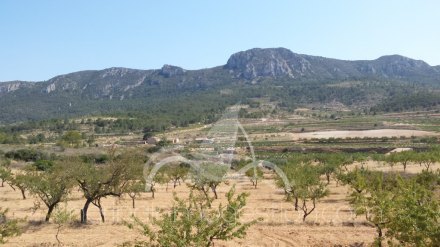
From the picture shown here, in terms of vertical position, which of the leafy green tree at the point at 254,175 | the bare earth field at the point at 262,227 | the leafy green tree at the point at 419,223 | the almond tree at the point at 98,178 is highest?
the leafy green tree at the point at 419,223

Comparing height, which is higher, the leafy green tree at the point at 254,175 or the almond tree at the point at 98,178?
the almond tree at the point at 98,178

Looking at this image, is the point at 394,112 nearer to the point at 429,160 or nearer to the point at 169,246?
the point at 429,160

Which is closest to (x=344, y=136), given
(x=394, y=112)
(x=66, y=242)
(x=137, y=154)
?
(x=394, y=112)

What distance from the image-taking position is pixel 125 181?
3094 cm

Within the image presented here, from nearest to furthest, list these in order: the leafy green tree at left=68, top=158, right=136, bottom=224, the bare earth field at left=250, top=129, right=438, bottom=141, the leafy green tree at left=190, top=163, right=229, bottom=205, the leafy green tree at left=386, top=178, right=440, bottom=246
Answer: the leafy green tree at left=386, top=178, right=440, bottom=246 < the leafy green tree at left=68, top=158, right=136, bottom=224 < the leafy green tree at left=190, top=163, right=229, bottom=205 < the bare earth field at left=250, top=129, right=438, bottom=141

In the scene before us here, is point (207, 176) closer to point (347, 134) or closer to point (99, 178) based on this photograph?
point (99, 178)

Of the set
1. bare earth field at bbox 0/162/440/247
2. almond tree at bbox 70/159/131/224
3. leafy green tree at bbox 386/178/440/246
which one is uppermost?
leafy green tree at bbox 386/178/440/246

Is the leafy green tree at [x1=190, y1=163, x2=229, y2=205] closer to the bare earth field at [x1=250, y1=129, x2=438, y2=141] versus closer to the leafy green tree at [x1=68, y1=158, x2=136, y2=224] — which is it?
the leafy green tree at [x1=68, y1=158, x2=136, y2=224]

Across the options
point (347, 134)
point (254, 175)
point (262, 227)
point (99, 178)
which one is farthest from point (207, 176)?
point (347, 134)

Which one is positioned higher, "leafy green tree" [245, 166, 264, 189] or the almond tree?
the almond tree

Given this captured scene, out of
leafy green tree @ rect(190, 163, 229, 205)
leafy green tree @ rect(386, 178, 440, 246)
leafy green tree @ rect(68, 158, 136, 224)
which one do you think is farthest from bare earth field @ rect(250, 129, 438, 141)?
leafy green tree @ rect(386, 178, 440, 246)

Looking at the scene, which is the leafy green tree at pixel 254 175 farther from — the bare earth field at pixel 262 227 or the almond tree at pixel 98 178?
the almond tree at pixel 98 178

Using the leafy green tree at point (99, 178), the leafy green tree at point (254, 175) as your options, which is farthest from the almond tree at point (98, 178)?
the leafy green tree at point (254, 175)

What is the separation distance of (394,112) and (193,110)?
85.3m
